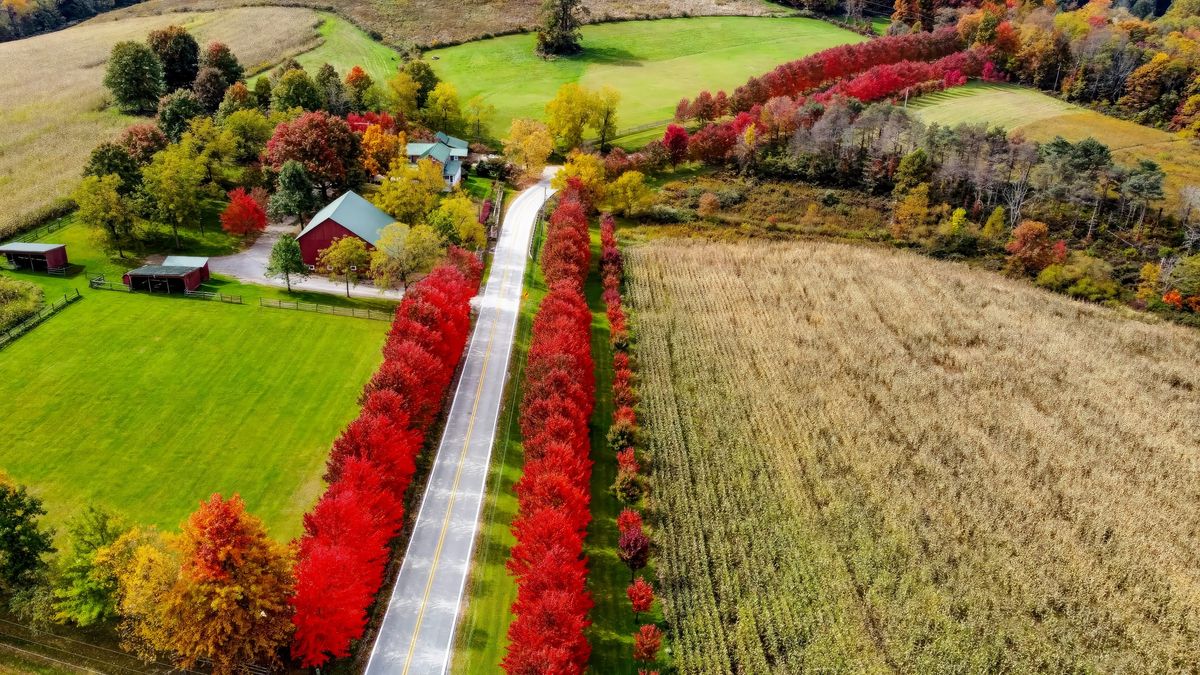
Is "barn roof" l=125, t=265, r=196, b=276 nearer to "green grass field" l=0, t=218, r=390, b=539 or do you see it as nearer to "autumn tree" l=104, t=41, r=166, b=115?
"green grass field" l=0, t=218, r=390, b=539

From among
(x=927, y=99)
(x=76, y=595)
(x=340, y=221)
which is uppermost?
(x=927, y=99)

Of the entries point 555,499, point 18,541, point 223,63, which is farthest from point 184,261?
point 223,63

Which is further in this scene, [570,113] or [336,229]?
[570,113]

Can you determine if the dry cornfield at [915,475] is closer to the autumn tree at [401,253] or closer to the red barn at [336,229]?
the autumn tree at [401,253]

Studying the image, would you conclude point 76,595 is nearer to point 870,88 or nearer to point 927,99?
point 870,88

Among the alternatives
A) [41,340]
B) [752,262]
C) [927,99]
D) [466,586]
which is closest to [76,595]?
[466,586]

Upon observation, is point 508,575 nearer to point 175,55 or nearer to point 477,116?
point 477,116
